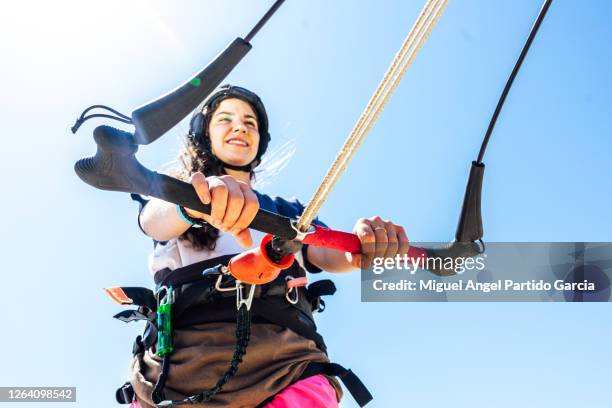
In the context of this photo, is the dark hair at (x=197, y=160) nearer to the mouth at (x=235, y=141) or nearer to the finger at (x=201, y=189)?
the mouth at (x=235, y=141)

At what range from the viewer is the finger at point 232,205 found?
1879 mm

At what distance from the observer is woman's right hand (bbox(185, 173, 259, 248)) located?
6.13ft

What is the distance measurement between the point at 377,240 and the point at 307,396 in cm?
73

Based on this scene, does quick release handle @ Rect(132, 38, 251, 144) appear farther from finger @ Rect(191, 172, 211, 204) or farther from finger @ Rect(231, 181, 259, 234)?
finger @ Rect(231, 181, 259, 234)

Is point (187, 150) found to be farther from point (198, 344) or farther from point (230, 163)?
point (198, 344)

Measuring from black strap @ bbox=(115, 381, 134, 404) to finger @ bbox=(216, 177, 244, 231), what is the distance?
4.55ft

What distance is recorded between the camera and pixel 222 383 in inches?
100

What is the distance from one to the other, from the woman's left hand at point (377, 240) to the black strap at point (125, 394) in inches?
46.4

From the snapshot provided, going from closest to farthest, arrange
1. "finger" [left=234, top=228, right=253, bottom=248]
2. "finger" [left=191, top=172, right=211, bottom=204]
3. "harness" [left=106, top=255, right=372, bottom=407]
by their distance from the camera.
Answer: "finger" [left=191, top=172, right=211, bottom=204]
"finger" [left=234, top=228, right=253, bottom=248]
"harness" [left=106, top=255, right=372, bottom=407]

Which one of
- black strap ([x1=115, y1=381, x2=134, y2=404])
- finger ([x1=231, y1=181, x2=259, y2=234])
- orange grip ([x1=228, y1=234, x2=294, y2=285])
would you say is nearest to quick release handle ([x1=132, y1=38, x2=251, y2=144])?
finger ([x1=231, y1=181, x2=259, y2=234])

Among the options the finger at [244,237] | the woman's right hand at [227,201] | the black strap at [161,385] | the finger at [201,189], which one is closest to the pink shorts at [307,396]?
the black strap at [161,385]

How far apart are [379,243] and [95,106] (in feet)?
3.43

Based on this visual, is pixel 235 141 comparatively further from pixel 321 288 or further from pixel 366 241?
pixel 366 241

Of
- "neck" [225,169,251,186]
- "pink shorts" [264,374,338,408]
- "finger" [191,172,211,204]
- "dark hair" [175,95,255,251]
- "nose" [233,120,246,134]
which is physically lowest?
"pink shorts" [264,374,338,408]
